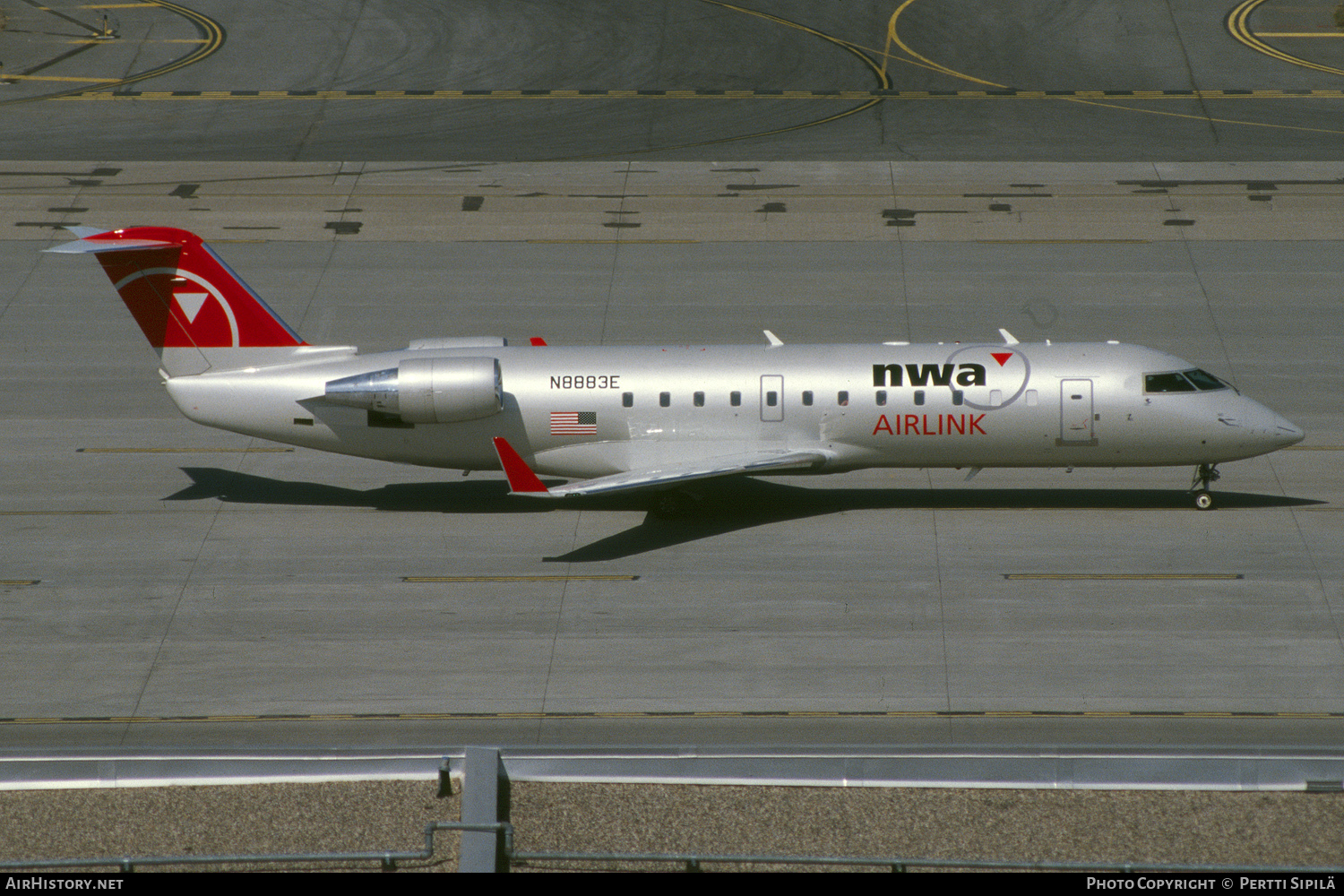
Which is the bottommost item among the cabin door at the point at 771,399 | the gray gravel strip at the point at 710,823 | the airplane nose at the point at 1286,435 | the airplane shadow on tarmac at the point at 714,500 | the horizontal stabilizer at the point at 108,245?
the gray gravel strip at the point at 710,823

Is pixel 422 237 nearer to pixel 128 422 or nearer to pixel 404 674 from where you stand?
pixel 128 422

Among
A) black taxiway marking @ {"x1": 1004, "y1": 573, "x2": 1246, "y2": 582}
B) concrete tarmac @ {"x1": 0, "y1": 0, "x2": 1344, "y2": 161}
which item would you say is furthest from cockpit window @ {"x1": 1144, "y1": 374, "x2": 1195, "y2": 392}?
concrete tarmac @ {"x1": 0, "y1": 0, "x2": 1344, "y2": 161}

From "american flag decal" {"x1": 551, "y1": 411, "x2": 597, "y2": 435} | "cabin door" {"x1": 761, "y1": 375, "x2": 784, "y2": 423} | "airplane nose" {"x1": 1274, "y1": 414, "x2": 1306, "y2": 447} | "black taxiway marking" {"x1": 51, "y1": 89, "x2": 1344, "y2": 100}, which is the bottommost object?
"airplane nose" {"x1": 1274, "y1": 414, "x2": 1306, "y2": 447}

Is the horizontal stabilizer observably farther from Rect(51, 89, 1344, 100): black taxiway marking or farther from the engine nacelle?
Rect(51, 89, 1344, 100): black taxiway marking

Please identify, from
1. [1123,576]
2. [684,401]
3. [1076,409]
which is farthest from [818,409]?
[1123,576]

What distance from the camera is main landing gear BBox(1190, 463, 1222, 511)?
30266 millimetres

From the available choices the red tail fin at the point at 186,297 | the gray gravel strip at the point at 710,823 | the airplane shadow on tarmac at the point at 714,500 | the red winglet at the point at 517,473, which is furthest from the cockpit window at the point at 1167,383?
the red tail fin at the point at 186,297

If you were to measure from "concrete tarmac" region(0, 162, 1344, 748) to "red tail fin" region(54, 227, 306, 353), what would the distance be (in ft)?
11.8

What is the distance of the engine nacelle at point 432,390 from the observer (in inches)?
1145

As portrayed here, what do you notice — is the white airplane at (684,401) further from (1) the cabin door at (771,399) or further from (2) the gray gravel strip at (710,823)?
(2) the gray gravel strip at (710,823)

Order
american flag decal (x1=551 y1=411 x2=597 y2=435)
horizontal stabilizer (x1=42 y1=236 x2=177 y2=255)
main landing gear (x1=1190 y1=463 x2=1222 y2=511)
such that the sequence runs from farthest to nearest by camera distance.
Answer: main landing gear (x1=1190 y1=463 x2=1222 y2=511) → american flag decal (x1=551 y1=411 x2=597 y2=435) → horizontal stabilizer (x1=42 y1=236 x2=177 y2=255)

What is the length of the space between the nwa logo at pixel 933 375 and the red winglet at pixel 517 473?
282 inches

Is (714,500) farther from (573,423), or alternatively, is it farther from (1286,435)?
(1286,435)
